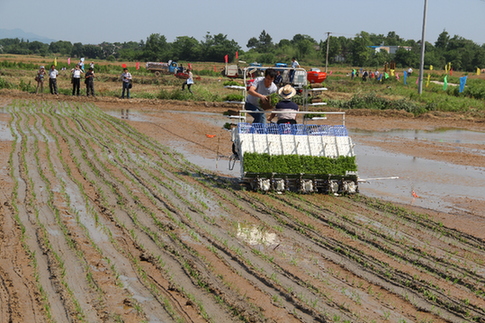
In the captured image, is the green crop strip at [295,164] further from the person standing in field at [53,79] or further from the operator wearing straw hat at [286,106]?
the person standing in field at [53,79]

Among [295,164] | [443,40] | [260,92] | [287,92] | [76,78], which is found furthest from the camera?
[443,40]

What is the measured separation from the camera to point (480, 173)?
16609 millimetres

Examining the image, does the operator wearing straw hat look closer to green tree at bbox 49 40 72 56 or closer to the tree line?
the tree line

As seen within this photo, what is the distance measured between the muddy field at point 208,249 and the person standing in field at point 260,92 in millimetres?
1604

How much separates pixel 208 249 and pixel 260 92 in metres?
6.02

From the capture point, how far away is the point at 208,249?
8.35m

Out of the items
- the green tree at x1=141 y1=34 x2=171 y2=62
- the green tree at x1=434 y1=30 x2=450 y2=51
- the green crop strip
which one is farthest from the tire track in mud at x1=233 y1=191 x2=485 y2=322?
the green tree at x1=434 y1=30 x2=450 y2=51

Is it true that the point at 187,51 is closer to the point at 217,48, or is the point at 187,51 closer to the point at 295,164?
the point at 217,48

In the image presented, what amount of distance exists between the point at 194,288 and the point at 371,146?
15038 mm

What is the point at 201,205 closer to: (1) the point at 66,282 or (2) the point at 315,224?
(2) the point at 315,224

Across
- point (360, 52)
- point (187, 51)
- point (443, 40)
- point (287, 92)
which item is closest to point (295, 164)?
point (287, 92)

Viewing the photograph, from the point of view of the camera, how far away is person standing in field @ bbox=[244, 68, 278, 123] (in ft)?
43.9

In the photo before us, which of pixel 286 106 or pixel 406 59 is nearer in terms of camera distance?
pixel 286 106

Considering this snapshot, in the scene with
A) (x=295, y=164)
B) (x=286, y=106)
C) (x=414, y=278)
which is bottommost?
(x=414, y=278)
